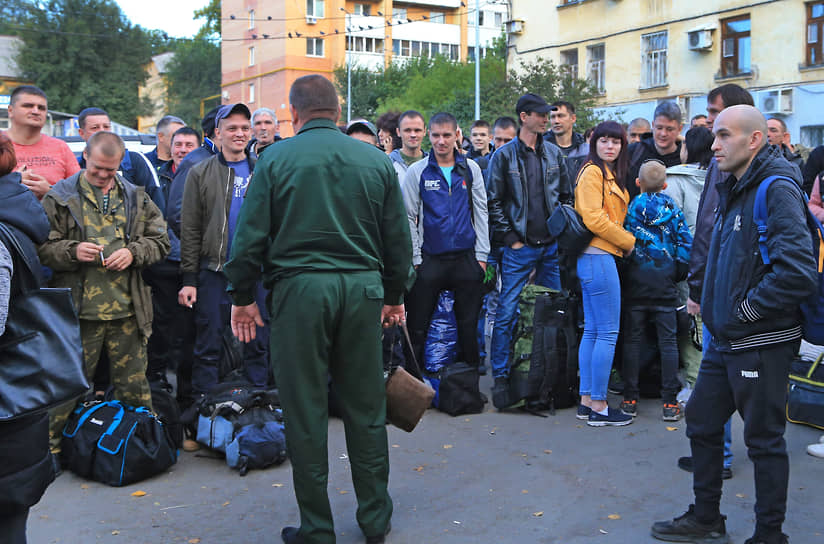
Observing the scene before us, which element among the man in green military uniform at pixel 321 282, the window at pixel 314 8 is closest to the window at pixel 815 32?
the man in green military uniform at pixel 321 282

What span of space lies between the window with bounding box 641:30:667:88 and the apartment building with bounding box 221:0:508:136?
97.3ft

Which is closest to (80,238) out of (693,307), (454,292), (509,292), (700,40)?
(454,292)

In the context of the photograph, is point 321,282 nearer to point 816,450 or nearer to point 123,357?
point 123,357

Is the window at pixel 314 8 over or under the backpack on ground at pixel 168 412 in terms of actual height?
over

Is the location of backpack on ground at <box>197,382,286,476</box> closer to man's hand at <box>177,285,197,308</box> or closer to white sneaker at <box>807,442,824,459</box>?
man's hand at <box>177,285,197,308</box>

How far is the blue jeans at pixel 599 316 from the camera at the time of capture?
21.5 feet

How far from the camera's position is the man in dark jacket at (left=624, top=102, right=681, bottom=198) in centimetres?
743

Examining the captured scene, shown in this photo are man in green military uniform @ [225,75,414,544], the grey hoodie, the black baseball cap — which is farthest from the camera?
the black baseball cap

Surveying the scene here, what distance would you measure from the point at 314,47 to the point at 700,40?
3847 centimetres

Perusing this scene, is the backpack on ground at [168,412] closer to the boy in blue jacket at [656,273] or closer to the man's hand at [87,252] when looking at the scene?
the man's hand at [87,252]

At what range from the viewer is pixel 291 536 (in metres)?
4.34

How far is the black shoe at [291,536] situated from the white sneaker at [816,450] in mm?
3660

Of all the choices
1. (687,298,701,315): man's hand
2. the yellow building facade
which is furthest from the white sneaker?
the yellow building facade

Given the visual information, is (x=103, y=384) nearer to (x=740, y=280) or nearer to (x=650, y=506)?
(x=650, y=506)
